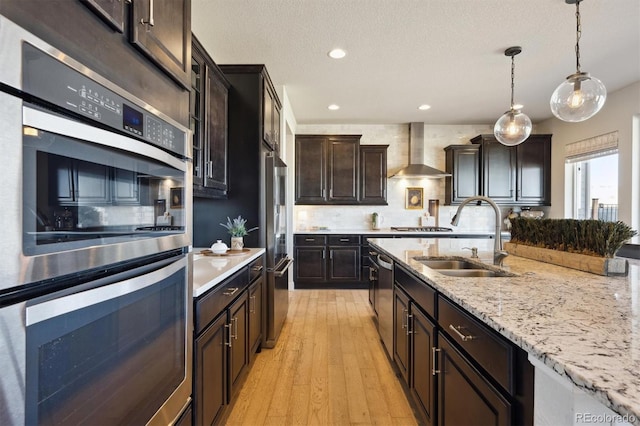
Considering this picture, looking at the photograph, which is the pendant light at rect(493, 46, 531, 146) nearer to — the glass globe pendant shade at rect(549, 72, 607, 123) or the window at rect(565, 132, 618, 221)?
the glass globe pendant shade at rect(549, 72, 607, 123)

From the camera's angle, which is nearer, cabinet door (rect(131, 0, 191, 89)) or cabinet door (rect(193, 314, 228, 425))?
cabinet door (rect(131, 0, 191, 89))

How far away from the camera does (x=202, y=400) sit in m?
1.35

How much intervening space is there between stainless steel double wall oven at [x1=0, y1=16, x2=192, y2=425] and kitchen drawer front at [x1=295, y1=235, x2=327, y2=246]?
3.85 m

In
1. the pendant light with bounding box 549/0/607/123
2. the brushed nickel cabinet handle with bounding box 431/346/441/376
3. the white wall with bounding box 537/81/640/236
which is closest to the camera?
the brushed nickel cabinet handle with bounding box 431/346/441/376

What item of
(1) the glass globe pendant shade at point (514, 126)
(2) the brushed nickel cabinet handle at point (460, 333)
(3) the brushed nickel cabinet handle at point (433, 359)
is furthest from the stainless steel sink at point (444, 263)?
(1) the glass globe pendant shade at point (514, 126)

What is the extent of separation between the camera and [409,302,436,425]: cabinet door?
145cm

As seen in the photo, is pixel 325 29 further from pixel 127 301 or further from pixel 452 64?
pixel 127 301

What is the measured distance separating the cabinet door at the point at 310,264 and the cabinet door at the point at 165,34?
3870 mm

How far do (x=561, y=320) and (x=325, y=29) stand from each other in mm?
2529

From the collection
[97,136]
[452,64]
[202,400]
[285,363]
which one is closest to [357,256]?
[285,363]

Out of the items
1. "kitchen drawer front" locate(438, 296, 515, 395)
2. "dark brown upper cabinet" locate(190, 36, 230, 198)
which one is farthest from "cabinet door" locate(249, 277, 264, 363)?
"kitchen drawer front" locate(438, 296, 515, 395)

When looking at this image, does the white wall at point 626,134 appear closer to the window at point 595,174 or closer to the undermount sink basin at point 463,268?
the window at point 595,174

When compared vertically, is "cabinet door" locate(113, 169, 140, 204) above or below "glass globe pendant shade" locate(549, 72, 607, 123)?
below

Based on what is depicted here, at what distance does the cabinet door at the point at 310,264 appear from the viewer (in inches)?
191
